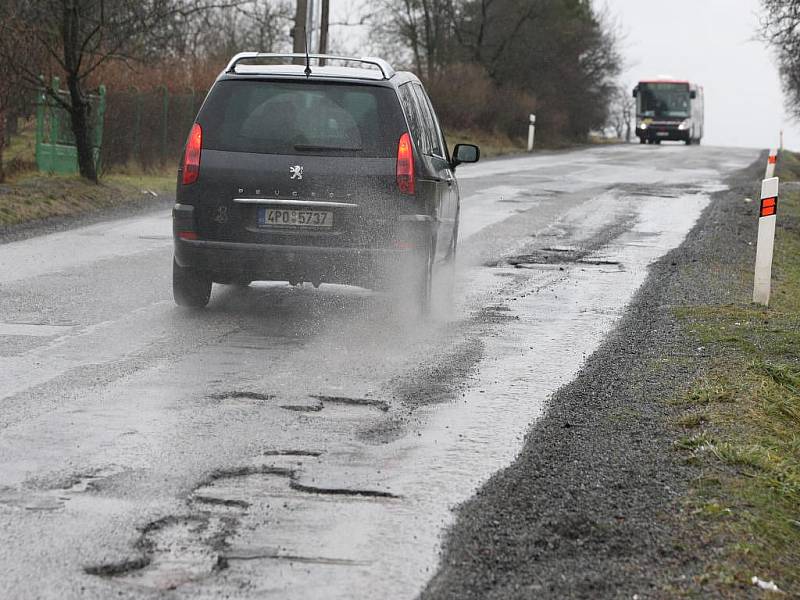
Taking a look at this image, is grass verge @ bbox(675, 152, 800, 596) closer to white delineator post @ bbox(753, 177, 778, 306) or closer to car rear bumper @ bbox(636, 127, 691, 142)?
white delineator post @ bbox(753, 177, 778, 306)

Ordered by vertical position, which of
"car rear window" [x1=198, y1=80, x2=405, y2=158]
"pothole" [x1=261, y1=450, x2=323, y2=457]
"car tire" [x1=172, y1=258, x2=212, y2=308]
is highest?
"car rear window" [x1=198, y1=80, x2=405, y2=158]

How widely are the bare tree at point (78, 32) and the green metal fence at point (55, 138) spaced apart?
485 millimetres

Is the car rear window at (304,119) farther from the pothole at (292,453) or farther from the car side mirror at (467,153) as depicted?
the pothole at (292,453)

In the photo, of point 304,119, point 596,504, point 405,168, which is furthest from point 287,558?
point 304,119

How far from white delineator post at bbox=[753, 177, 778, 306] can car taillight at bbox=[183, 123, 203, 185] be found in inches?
185

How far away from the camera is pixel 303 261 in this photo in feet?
29.0

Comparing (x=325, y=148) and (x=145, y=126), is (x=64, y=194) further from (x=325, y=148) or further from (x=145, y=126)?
(x=325, y=148)

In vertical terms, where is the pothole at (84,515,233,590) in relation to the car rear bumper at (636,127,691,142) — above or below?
below

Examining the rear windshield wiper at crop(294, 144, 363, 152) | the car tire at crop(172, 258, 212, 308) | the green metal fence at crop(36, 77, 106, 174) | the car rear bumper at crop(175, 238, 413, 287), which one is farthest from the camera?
the green metal fence at crop(36, 77, 106, 174)

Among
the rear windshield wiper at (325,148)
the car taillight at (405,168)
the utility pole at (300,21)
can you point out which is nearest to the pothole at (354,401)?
the car taillight at (405,168)

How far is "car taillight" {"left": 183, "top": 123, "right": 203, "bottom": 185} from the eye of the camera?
8992 mm

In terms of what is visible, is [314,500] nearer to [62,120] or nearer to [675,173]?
[62,120]

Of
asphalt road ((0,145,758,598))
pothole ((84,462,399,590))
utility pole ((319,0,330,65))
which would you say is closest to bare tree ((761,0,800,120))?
utility pole ((319,0,330,65))

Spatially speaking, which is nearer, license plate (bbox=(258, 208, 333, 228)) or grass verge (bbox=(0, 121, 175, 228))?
license plate (bbox=(258, 208, 333, 228))
